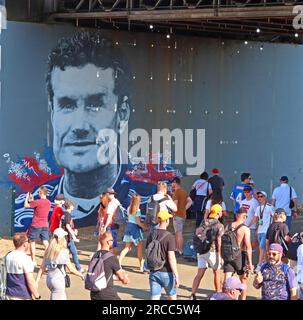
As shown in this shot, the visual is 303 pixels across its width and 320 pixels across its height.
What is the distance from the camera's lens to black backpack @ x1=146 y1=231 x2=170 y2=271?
1133 centimetres

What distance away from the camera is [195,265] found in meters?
16.4

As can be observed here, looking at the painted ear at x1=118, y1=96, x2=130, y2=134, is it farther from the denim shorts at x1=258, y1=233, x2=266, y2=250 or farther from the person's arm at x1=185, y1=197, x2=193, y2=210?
the denim shorts at x1=258, y1=233, x2=266, y2=250

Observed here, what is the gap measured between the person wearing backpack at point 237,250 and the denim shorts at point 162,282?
3.26ft

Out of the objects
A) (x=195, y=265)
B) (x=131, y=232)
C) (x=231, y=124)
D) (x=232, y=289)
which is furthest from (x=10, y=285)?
(x=231, y=124)

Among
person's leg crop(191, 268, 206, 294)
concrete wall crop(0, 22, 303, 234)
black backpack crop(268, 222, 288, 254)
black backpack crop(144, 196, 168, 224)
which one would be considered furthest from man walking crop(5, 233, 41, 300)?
concrete wall crop(0, 22, 303, 234)

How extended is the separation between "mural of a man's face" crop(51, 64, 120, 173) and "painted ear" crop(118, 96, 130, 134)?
0.28m

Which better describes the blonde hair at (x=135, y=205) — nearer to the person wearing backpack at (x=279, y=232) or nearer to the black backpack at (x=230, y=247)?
the person wearing backpack at (x=279, y=232)

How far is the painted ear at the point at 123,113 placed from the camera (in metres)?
21.7

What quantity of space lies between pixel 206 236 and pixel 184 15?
720 centimetres

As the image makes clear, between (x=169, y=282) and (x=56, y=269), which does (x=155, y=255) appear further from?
(x=56, y=269)

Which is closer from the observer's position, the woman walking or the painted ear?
the woman walking

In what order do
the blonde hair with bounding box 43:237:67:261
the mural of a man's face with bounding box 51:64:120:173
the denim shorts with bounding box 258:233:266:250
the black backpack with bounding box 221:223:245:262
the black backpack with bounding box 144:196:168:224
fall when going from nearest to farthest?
the blonde hair with bounding box 43:237:67:261 < the black backpack with bounding box 221:223:245:262 < the black backpack with bounding box 144:196:168:224 < the denim shorts with bounding box 258:233:266:250 < the mural of a man's face with bounding box 51:64:120:173

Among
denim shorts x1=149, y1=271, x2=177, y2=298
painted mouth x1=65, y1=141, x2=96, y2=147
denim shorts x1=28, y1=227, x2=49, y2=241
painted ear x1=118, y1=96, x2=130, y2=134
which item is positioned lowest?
denim shorts x1=149, y1=271, x2=177, y2=298

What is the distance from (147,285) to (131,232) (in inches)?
55.2
